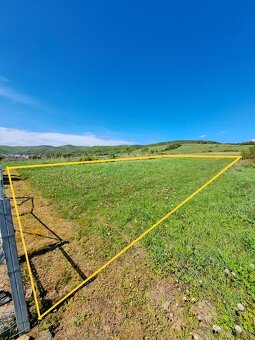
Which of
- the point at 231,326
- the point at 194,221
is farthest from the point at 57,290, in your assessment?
the point at 194,221

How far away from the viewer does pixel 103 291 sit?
13.7 ft

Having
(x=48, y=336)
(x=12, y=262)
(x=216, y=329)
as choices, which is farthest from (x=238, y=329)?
(x=12, y=262)

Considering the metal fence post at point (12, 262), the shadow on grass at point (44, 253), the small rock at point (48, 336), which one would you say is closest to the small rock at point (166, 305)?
the shadow on grass at point (44, 253)

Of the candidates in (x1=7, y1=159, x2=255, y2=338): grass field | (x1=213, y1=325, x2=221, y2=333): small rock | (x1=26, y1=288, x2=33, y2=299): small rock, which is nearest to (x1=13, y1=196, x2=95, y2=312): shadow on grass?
(x1=26, y1=288, x2=33, y2=299): small rock

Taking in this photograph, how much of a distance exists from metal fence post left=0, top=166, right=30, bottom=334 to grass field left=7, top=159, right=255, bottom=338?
1292 millimetres

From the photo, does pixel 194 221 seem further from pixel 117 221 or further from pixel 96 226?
pixel 96 226

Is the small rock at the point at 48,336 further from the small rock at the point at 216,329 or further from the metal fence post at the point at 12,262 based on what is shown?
the small rock at the point at 216,329

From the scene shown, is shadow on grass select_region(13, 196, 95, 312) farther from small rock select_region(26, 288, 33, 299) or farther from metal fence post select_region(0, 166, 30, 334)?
metal fence post select_region(0, 166, 30, 334)

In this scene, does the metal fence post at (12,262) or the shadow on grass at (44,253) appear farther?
the shadow on grass at (44,253)

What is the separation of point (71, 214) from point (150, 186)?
660 cm

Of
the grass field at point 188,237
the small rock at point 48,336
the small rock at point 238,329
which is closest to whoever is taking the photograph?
the small rock at point 48,336

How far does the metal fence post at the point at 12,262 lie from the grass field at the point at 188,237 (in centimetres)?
129

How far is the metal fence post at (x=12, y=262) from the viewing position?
2918 mm

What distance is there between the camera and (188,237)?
6219 mm
